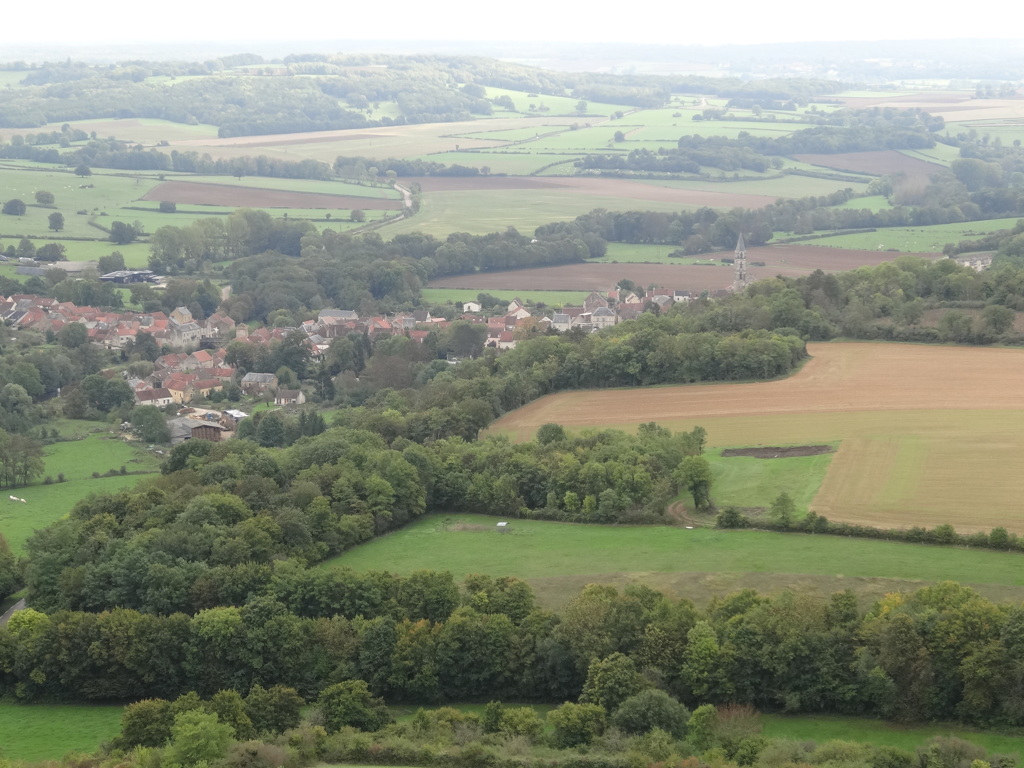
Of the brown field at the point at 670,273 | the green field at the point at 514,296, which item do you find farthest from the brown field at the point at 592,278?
the green field at the point at 514,296

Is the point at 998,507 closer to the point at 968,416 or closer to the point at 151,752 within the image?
the point at 968,416

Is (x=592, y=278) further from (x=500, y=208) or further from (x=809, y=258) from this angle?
(x=500, y=208)

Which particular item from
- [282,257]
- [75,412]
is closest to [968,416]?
[75,412]

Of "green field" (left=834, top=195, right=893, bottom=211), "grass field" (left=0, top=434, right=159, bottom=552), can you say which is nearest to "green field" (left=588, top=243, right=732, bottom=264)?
"green field" (left=834, top=195, right=893, bottom=211)

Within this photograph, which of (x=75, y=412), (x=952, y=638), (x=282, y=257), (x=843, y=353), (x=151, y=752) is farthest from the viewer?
(x=282, y=257)

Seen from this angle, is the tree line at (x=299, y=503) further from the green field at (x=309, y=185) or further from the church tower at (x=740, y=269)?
the green field at (x=309, y=185)

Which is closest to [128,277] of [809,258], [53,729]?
[809,258]
